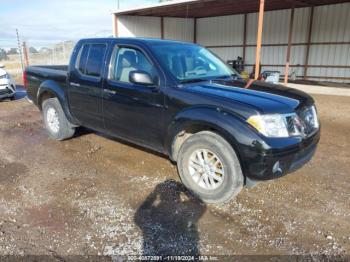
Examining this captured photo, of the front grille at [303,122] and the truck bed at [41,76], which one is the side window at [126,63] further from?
the front grille at [303,122]

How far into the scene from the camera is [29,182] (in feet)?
14.0

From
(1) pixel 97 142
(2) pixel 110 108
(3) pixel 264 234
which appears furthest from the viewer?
Answer: (1) pixel 97 142

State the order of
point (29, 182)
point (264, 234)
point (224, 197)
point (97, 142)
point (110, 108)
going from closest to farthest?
point (264, 234) < point (224, 197) < point (29, 182) < point (110, 108) < point (97, 142)

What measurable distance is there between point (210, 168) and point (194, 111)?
0.71 m

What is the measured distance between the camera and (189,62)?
4.37 m

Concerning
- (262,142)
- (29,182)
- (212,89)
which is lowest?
(29,182)

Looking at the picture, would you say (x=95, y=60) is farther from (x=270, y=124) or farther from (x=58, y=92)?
(x=270, y=124)

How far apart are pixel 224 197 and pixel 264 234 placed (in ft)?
2.04

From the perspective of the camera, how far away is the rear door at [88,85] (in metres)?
4.71

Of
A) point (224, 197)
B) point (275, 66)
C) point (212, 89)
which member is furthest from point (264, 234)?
point (275, 66)

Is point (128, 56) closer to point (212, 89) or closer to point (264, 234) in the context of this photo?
point (212, 89)

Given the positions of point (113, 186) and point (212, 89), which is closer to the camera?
point (212, 89)

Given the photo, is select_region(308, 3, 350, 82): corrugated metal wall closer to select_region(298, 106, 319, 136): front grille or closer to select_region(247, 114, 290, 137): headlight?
select_region(298, 106, 319, 136): front grille

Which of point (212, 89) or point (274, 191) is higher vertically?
point (212, 89)
